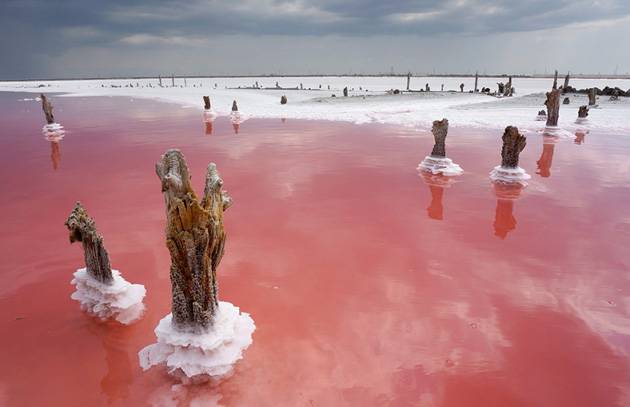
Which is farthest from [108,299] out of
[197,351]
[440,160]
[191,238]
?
[440,160]

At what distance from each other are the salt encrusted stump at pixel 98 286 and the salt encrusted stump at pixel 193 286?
3.95 ft

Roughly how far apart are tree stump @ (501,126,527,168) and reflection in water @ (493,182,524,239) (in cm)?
82

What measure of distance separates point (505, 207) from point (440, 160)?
378 centimetres

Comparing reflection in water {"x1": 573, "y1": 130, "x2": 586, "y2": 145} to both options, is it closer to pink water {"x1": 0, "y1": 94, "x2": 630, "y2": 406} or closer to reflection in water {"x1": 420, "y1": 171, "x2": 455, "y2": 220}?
pink water {"x1": 0, "y1": 94, "x2": 630, "y2": 406}

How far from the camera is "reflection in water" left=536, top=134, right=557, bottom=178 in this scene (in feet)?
48.1

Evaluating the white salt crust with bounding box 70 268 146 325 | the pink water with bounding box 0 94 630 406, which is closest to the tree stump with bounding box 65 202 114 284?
the white salt crust with bounding box 70 268 146 325

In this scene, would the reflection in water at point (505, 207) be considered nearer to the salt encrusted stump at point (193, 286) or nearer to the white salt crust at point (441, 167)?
the white salt crust at point (441, 167)

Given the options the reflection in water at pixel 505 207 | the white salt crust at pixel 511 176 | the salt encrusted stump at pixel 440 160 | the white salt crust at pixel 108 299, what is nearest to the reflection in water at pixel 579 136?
the white salt crust at pixel 511 176

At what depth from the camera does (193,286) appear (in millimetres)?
4777

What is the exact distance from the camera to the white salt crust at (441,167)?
14.0m

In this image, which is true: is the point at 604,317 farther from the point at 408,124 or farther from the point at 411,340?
the point at 408,124

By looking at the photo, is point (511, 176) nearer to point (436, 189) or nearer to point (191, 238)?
point (436, 189)

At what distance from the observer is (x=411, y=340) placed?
561 centimetres

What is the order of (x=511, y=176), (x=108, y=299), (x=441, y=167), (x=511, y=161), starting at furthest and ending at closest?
(x=441, y=167), (x=511, y=161), (x=511, y=176), (x=108, y=299)
